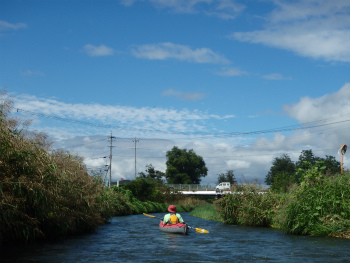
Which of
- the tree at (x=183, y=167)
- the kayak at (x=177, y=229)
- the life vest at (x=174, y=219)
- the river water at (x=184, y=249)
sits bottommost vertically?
the river water at (x=184, y=249)

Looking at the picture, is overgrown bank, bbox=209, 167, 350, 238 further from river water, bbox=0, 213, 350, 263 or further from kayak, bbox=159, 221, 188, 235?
kayak, bbox=159, 221, 188, 235

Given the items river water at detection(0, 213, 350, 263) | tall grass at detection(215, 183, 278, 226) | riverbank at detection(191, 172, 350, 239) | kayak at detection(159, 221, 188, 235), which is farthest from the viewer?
tall grass at detection(215, 183, 278, 226)

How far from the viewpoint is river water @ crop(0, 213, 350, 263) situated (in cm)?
1530

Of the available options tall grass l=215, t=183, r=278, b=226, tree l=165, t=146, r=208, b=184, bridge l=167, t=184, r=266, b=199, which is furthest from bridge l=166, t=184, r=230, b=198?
tall grass l=215, t=183, r=278, b=226

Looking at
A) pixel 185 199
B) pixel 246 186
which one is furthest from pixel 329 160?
pixel 246 186

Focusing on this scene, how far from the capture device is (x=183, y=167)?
118750 mm

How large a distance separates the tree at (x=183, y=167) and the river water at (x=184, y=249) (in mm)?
93045

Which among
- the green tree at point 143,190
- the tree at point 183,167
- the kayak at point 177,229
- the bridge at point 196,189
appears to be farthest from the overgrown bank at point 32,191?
the tree at point 183,167

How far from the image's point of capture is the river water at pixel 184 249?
50.2ft

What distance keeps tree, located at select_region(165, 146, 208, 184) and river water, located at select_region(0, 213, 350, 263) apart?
3663 inches

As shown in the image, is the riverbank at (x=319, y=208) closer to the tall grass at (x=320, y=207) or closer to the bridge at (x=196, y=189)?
the tall grass at (x=320, y=207)

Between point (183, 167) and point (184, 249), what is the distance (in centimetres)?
10083

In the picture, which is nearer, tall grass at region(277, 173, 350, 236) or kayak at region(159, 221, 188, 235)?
tall grass at region(277, 173, 350, 236)

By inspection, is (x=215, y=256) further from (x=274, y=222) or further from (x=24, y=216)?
(x=274, y=222)
